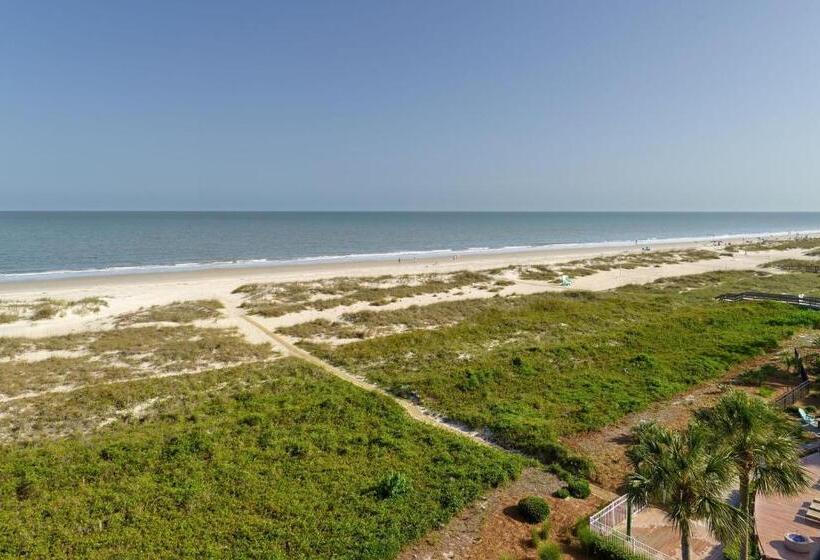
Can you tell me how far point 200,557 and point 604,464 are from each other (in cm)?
1339

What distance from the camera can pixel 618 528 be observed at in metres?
13.5

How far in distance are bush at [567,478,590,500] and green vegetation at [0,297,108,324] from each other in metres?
43.9

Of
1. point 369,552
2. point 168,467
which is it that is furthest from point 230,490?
point 369,552

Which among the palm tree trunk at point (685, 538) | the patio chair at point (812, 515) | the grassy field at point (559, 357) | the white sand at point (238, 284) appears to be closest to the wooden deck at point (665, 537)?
the palm tree trunk at point (685, 538)

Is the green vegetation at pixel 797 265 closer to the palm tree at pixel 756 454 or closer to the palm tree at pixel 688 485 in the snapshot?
the palm tree at pixel 756 454

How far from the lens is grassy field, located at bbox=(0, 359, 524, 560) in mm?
12359

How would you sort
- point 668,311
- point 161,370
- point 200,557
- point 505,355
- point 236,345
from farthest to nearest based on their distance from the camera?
point 668,311 → point 236,345 → point 505,355 → point 161,370 → point 200,557

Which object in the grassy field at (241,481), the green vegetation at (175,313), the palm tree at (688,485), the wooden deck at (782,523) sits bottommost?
the wooden deck at (782,523)

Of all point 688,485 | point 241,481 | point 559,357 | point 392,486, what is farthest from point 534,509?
point 559,357

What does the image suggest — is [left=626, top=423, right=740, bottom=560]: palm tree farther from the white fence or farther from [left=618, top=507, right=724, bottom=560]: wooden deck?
[left=618, top=507, right=724, bottom=560]: wooden deck

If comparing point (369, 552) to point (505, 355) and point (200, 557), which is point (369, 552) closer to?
point (200, 557)

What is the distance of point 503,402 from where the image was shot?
22.3m

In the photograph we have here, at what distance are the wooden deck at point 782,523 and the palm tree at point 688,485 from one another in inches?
141

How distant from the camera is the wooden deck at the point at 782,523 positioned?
1213 cm
